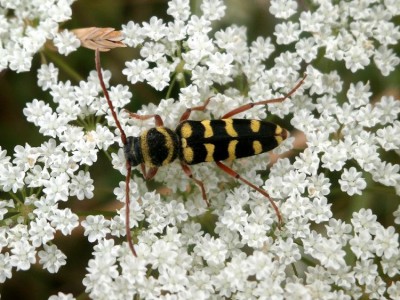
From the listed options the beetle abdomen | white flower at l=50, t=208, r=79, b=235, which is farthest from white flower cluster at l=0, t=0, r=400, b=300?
the beetle abdomen

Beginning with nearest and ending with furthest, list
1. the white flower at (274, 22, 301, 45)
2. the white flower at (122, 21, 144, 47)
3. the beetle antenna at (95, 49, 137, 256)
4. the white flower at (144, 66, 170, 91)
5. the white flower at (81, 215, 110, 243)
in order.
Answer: the beetle antenna at (95, 49, 137, 256)
the white flower at (81, 215, 110, 243)
the white flower at (144, 66, 170, 91)
the white flower at (122, 21, 144, 47)
the white flower at (274, 22, 301, 45)

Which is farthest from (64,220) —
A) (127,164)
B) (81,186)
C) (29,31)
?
(29,31)

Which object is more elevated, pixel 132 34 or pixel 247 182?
pixel 132 34

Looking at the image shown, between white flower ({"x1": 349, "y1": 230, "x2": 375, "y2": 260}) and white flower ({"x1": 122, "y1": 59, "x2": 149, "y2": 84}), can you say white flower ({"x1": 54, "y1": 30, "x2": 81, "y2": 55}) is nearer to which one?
white flower ({"x1": 122, "y1": 59, "x2": 149, "y2": 84})

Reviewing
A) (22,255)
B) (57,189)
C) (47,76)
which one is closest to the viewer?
(22,255)

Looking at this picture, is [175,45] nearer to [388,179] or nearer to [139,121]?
[139,121]

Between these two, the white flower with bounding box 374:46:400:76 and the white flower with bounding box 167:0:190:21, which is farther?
the white flower with bounding box 374:46:400:76

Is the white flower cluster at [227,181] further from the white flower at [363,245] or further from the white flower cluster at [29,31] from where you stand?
the white flower cluster at [29,31]

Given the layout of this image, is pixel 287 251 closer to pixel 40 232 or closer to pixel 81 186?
pixel 81 186
